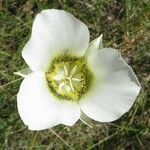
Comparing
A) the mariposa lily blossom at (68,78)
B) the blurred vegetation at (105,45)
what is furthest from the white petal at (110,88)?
the blurred vegetation at (105,45)

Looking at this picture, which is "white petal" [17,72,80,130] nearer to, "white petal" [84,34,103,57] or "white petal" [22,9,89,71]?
"white petal" [22,9,89,71]

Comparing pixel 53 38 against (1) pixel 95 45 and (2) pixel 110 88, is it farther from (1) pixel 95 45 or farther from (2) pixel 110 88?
(2) pixel 110 88

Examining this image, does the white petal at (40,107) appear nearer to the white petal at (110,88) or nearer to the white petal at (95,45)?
the white petal at (110,88)

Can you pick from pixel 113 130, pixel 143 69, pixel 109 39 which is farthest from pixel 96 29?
pixel 113 130

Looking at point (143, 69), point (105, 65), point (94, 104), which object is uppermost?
point (105, 65)

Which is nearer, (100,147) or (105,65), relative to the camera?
(105,65)

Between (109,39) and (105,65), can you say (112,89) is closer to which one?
(105,65)

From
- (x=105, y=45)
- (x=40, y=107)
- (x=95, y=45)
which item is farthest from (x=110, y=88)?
(x=105, y=45)
